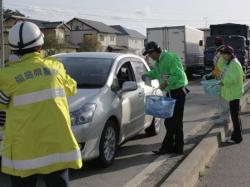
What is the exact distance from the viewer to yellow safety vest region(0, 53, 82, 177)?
11.4 feet

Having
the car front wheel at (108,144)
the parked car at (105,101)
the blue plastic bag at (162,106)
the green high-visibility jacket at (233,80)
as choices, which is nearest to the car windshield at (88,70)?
the parked car at (105,101)

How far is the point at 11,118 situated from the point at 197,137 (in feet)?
19.4

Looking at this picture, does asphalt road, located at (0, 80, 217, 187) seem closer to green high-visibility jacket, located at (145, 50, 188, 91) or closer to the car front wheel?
the car front wheel

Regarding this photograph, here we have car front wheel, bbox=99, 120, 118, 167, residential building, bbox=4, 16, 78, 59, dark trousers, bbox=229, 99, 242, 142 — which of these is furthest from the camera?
residential building, bbox=4, 16, 78, 59

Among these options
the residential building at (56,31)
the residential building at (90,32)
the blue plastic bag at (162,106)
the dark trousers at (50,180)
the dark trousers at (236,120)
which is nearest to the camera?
the dark trousers at (50,180)

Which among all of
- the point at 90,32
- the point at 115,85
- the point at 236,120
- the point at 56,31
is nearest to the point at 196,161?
the point at 115,85

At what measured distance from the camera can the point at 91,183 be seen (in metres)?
6.30

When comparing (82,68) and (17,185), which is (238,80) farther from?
(17,185)

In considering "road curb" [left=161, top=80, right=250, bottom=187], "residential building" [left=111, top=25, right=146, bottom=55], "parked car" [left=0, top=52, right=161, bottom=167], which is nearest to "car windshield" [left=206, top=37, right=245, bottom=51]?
"road curb" [left=161, top=80, right=250, bottom=187]

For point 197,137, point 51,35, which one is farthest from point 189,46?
point 51,35

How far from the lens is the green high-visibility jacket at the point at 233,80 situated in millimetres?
8762

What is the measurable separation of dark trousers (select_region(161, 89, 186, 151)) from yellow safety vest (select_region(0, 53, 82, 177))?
4.10m

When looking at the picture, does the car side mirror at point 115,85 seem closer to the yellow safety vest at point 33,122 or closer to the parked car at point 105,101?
the parked car at point 105,101

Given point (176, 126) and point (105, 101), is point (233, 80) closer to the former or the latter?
point (176, 126)
